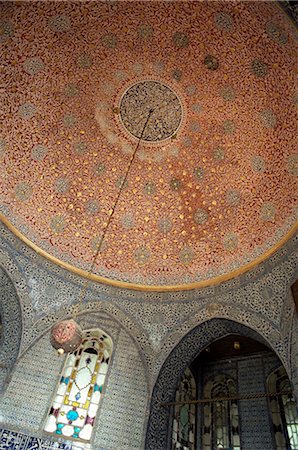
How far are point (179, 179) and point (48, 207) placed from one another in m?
2.53

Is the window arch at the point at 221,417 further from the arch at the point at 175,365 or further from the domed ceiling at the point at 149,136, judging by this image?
the domed ceiling at the point at 149,136

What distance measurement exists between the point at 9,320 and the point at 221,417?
4.17 m

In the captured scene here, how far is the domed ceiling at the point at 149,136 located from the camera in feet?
20.0

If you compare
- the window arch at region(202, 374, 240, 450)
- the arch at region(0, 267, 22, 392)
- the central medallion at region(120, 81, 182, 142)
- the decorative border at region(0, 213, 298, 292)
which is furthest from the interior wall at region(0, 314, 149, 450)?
the central medallion at region(120, 81, 182, 142)

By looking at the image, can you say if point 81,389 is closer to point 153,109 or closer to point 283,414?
point 283,414

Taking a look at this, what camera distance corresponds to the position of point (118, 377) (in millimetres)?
6125

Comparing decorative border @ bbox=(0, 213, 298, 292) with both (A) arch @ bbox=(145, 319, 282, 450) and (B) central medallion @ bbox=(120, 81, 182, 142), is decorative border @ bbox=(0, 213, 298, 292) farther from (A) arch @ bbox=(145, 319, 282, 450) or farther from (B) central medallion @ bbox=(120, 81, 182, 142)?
(B) central medallion @ bbox=(120, 81, 182, 142)

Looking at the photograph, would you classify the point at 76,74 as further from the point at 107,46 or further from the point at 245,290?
the point at 245,290

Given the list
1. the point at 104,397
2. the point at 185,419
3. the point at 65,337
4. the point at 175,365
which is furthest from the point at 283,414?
the point at 65,337

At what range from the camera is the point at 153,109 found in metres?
7.25

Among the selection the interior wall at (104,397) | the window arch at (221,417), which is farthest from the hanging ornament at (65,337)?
the window arch at (221,417)

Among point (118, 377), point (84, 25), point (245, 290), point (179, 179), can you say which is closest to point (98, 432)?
point (118, 377)

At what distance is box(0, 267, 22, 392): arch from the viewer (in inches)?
242

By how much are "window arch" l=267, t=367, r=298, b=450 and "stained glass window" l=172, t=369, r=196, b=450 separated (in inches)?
57.2
